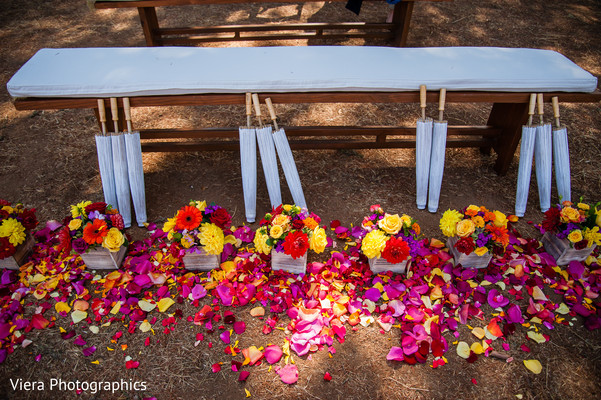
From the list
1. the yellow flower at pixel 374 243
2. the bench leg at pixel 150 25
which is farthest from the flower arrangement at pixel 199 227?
the bench leg at pixel 150 25

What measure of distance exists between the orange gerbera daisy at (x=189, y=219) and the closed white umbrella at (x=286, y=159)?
64 cm

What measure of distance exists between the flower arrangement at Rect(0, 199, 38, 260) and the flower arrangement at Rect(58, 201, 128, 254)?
232 millimetres

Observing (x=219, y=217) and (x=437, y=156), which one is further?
(x=437, y=156)

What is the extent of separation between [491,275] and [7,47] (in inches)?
226

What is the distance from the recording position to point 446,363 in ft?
6.09

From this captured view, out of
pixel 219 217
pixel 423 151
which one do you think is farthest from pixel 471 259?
pixel 219 217

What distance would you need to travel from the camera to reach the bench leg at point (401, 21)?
4355mm

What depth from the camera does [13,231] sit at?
6.82 ft

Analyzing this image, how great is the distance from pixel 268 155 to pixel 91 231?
107cm

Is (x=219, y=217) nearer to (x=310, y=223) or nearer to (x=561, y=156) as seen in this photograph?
(x=310, y=223)

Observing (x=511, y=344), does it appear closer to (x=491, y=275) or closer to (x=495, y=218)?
(x=491, y=275)

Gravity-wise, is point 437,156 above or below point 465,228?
above

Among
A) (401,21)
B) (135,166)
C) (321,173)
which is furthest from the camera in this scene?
(401,21)

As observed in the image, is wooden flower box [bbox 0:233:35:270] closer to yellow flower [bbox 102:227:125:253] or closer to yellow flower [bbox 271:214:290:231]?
yellow flower [bbox 102:227:125:253]
